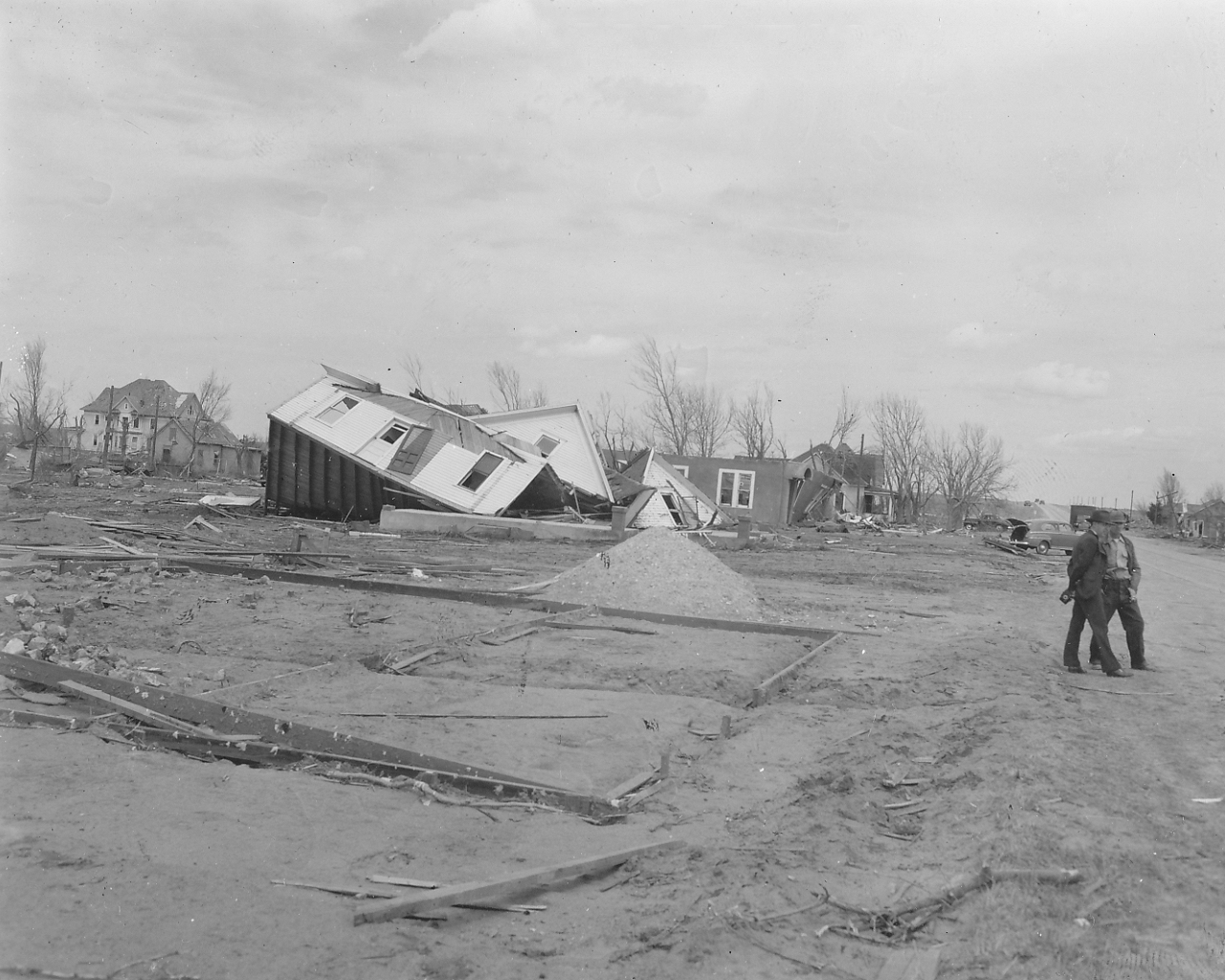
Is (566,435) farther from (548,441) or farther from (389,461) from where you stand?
(389,461)

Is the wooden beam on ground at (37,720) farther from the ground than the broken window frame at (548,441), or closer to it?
closer to it

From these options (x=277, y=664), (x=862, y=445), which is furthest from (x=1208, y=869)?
(x=862, y=445)

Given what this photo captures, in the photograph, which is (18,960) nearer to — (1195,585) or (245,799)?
(245,799)

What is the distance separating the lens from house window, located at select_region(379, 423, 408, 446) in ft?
107

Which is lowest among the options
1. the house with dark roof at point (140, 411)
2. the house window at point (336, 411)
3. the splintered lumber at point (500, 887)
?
the splintered lumber at point (500, 887)

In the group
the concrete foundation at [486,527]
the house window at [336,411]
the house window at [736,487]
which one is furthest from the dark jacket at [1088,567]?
the house window at [736,487]

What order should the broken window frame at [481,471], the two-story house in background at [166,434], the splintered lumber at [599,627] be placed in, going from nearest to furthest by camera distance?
the splintered lumber at [599,627] < the broken window frame at [481,471] < the two-story house in background at [166,434]

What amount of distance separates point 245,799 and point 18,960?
2.08 metres

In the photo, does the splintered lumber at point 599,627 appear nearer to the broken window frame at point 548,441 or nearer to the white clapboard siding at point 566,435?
the white clapboard siding at point 566,435

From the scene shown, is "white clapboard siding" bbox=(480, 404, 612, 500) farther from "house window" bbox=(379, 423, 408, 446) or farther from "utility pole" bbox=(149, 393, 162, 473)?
"utility pole" bbox=(149, 393, 162, 473)

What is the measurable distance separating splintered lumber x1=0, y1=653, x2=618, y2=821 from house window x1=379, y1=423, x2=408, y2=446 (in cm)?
2524

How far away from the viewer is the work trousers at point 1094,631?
1044cm

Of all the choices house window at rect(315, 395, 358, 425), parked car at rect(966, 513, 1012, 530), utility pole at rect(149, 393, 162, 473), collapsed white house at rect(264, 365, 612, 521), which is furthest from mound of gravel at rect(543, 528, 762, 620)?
utility pole at rect(149, 393, 162, 473)

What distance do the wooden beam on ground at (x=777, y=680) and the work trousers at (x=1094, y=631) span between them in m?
2.62
